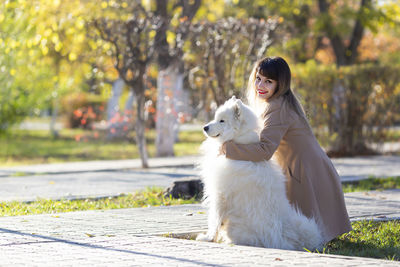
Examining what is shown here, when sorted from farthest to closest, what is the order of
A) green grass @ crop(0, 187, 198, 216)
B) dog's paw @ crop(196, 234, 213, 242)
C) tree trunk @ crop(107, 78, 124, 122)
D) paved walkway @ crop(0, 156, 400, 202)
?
tree trunk @ crop(107, 78, 124, 122), paved walkway @ crop(0, 156, 400, 202), green grass @ crop(0, 187, 198, 216), dog's paw @ crop(196, 234, 213, 242)

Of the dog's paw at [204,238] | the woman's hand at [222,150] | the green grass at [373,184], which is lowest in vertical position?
the green grass at [373,184]

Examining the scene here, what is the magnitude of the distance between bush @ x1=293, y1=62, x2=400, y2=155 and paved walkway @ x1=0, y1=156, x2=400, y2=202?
2.56 feet

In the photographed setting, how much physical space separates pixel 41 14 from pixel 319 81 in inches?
253

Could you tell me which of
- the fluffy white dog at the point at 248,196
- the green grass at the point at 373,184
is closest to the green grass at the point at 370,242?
the fluffy white dog at the point at 248,196

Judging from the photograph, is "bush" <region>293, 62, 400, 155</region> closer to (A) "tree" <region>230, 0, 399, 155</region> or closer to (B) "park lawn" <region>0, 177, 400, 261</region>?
(A) "tree" <region>230, 0, 399, 155</region>

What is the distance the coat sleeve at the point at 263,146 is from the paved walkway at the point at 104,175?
4202 millimetres

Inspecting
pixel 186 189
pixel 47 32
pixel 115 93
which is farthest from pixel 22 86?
pixel 186 189

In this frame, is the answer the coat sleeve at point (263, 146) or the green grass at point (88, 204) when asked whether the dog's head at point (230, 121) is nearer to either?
the coat sleeve at point (263, 146)

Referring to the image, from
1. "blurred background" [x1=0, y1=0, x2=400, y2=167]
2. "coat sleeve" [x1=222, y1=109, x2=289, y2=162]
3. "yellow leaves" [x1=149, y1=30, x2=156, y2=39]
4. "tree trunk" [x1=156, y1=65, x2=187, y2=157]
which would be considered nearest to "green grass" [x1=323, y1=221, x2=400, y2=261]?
"coat sleeve" [x1=222, y1=109, x2=289, y2=162]

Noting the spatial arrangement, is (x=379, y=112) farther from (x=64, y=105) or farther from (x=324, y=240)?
(x=64, y=105)

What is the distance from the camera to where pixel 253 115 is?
5645mm

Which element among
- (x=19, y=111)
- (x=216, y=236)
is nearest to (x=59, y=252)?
(x=216, y=236)

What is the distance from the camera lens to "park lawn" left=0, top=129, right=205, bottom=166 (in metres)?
18.3

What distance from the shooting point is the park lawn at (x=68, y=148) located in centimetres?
1834
